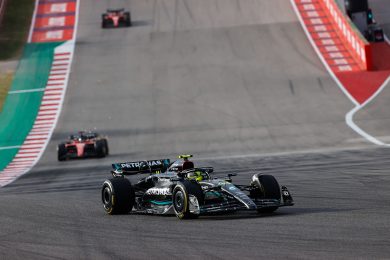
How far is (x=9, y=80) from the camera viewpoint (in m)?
48.8

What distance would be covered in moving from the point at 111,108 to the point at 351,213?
29.5 meters

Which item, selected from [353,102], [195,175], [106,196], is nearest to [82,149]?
[353,102]

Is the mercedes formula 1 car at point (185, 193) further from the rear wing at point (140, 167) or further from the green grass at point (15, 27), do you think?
the green grass at point (15, 27)

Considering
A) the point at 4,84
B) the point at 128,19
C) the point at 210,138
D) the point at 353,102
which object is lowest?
the point at 210,138

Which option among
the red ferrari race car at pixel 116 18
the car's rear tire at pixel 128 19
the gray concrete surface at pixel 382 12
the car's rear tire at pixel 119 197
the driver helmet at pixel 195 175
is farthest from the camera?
the car's rear tire at pixel 128 19

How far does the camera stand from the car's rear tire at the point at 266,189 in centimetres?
1594

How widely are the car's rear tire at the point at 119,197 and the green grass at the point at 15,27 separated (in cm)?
3684

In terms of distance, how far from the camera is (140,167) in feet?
59.6

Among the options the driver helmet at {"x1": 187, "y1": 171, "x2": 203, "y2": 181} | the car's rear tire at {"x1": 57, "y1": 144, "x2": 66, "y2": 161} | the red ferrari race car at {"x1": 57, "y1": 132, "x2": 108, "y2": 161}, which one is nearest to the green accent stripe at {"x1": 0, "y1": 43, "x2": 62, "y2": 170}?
the car's rear tire at {"x1": 57, "y1": 144, "x2": 66, "y2": 161}

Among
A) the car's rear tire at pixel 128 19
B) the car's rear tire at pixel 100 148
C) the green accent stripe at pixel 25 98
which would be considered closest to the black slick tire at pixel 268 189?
the car's rear tire at pixel 100 148

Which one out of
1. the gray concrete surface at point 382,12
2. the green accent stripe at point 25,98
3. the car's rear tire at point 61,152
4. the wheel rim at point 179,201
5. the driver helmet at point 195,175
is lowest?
the wheel rim at point 179,201

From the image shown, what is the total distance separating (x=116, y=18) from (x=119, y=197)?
40.1 m

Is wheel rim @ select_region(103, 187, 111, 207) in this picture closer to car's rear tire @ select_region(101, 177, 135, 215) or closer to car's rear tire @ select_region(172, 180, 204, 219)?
car's rear tire @ select_region(101, 177, 135, 215)

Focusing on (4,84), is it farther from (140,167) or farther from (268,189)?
(268,189)
